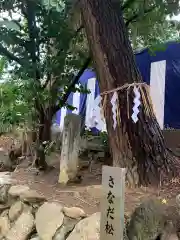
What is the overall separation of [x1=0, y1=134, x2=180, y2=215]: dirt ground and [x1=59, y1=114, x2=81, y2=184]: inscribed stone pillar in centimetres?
15

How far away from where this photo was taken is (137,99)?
140 inches

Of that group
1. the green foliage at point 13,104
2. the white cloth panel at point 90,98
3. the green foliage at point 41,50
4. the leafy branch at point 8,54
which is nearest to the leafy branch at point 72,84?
the green foliage at point 41,50

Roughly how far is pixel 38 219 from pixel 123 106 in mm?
1468

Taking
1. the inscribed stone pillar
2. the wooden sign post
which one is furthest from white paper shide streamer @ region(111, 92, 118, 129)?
the wooden sign post

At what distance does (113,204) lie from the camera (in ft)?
7.50

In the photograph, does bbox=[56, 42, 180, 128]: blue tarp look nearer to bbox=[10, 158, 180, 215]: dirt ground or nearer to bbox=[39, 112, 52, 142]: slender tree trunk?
bbox=[39, 112, 52, 142]: slender tree trunk

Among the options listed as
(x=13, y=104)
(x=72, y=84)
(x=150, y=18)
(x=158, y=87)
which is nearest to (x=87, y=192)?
(x=72, y=84)

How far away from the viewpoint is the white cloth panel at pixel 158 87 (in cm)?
645

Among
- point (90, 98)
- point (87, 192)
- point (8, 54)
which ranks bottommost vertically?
point (87, 192)

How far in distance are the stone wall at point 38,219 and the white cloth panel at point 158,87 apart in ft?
10.6

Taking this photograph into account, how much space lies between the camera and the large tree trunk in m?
3.61

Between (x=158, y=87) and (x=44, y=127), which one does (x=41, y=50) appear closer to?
(x=44, y=127)

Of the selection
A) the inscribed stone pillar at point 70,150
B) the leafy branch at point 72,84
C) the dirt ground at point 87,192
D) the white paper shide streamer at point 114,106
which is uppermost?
the leafy branch at point 72,84

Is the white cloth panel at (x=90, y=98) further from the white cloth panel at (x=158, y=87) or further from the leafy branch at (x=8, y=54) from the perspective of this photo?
the leafy branch at (x=8, y=54)
